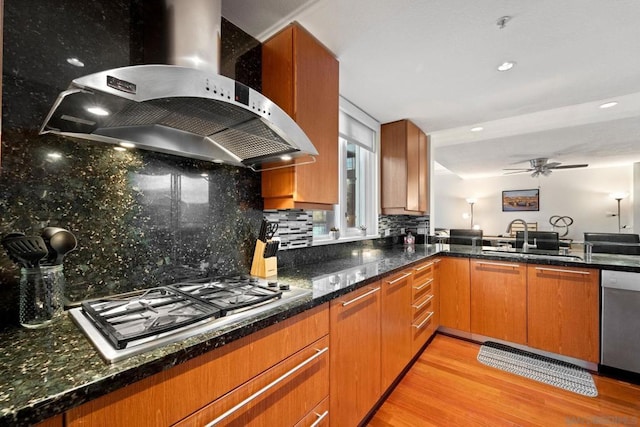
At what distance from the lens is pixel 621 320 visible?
187 cm

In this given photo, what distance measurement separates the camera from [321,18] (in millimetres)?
1385

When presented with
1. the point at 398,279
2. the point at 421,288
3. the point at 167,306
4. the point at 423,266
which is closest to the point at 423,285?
the point at 421,288

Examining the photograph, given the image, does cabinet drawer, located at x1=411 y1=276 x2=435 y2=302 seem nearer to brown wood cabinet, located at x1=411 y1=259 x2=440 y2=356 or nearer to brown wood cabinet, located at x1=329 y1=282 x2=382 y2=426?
brown wood cabinet, located at x1=411 y1=259 x2=440 y2=356

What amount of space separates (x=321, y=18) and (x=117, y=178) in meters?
1.29

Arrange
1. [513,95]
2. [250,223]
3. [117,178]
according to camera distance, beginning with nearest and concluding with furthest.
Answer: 1. [117,178]
2. [250,223]
3. [513,95]

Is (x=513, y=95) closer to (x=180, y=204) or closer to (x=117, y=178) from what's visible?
(x=180, y=204)

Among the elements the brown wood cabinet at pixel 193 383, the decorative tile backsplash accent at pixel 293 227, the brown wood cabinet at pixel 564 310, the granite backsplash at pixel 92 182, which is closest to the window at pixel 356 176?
the decorative tile backsplash accent at pixel 293 227

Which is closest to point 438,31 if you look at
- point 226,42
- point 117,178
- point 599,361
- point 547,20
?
point 547,20

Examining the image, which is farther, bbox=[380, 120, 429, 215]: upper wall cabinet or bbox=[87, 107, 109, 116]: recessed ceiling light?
bbox=[380, 120, 429, 215]: upper wall cabinet

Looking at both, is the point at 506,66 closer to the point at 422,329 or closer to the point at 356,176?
the point at 356,176

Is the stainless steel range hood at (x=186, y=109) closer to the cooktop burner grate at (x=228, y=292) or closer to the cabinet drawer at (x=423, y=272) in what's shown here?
the cooktop burner grate at (x=228, y=292)

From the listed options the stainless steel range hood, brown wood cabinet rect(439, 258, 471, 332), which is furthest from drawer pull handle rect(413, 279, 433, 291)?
the stainless steel range hood

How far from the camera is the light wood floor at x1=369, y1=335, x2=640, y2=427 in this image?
5.03 ft

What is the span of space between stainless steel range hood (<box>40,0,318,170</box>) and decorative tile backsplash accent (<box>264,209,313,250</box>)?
43 centimetres
